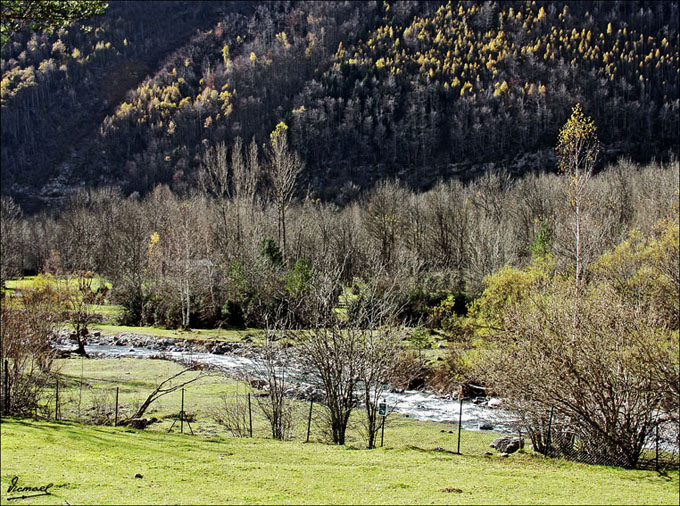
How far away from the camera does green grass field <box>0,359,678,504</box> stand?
10609 millimetres

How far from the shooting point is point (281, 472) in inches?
504

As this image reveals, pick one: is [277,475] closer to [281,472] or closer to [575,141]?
[281,472]

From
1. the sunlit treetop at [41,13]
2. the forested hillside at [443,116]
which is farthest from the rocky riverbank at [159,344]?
the forested hillside at [443,116]

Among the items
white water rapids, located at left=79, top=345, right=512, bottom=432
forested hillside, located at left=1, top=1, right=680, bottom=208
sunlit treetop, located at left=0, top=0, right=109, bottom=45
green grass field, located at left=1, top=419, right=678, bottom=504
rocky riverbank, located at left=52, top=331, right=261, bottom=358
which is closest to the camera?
green grass field, located at left=1, top=419, right=678, bottom=504

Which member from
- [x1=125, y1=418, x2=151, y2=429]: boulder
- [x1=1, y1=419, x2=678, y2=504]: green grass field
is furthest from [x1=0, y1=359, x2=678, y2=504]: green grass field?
[x1=125, y1=418, x2=151, y2=429]: boulder

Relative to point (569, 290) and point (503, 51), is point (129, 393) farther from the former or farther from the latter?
point (503, 51)

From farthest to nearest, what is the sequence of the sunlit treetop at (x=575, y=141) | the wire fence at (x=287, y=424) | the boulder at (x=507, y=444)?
the sunlit treetop at (x=575, y=141) < the boulder at (x=507, y=444) < the wire fence at (x=287, y=424)

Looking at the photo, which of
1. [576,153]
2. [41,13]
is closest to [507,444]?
[576,153]

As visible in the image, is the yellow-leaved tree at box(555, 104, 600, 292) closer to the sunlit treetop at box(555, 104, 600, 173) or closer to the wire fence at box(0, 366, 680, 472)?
the sunlit treetop at box(555, 104, 600, 173)

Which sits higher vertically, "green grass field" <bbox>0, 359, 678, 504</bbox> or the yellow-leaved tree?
the yellow-leaved tree

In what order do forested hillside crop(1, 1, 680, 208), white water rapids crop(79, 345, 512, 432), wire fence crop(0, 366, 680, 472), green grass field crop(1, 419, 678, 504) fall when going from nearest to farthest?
green grass field crop(1, 419, 678, 504), wire fence crop(0, 366, 680, 472), white water rapids crop(79, 345, 512, 432), forested hillside crop(1, 1, 680, 208)

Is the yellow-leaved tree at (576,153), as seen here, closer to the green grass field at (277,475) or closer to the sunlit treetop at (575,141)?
the sunlit treetop at (575,141)

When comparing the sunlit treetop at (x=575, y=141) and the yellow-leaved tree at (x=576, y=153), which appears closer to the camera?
the yellow-leaved tree at (x=576, y=153)

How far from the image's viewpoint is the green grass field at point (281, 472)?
10609 mm
